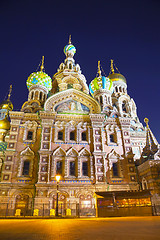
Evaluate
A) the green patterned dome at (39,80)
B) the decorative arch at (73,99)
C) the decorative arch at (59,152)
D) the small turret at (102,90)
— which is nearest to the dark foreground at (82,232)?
the decorative arch at (59,152)

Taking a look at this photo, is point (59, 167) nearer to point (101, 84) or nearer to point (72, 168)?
point (72, 168)

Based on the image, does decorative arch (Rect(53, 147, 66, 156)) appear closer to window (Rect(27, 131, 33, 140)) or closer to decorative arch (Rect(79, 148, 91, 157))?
decorative arch (Rect(79, 148, 91, 157))

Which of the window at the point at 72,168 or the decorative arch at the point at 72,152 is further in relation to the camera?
the decorative arch at the point at 72,152

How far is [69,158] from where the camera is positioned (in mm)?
18281

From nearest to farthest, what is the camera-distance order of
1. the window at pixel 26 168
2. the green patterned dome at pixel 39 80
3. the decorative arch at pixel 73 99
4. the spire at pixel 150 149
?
1. the spire at pixel 150 149
2. the window at pixel 26 168
3. the decorative arch at pixel 73 99
4. the green patterned dome at pixel 39 80

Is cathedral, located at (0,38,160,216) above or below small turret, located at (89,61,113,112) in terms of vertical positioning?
below

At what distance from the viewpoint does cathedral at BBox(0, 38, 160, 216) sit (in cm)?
1623

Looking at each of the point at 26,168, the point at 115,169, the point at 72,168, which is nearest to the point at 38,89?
the point at 26,168

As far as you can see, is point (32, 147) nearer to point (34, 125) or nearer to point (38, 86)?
point (34, 125)

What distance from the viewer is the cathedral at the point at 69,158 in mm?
16234

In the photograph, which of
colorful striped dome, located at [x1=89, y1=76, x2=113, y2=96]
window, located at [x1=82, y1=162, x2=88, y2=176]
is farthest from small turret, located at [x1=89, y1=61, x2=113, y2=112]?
window, located at [x1=82, y1=162, x2=88, y2=176]

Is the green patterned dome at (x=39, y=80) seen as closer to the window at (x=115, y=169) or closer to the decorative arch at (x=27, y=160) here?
the decorative arch at (x=27, y=160)

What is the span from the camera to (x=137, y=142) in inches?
990

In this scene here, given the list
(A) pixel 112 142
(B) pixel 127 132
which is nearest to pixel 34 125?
(A) pixel 112 142
